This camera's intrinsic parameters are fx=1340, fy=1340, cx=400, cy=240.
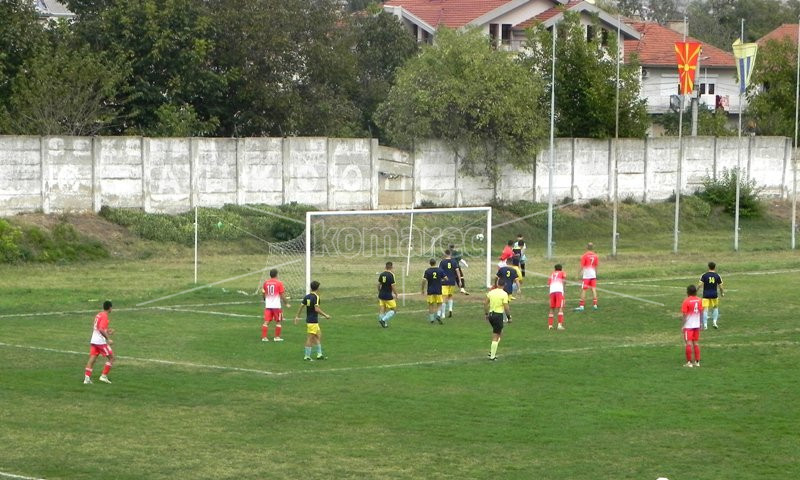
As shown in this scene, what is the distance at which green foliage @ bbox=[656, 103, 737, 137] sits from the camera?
83562 mm

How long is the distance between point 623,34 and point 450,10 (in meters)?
13.3

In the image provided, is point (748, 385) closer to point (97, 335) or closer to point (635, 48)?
point (97, 335)

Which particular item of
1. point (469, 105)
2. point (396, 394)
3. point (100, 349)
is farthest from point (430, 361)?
point (469, 105)

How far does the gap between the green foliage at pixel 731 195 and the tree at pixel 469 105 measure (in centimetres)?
1144

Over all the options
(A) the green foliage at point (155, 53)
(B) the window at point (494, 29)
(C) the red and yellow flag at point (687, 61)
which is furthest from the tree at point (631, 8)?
(C) the red and yellow flag at point (687, 61)

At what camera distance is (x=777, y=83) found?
83375mm

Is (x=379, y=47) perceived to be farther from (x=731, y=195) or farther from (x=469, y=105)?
(x=731, y=195)

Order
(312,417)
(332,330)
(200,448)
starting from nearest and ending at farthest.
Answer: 1. (200,448)
2. (312,417)
3. (332,330)

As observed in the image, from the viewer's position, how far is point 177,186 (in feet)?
195

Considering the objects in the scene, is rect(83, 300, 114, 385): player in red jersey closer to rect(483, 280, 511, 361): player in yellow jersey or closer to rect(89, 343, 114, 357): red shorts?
rect(89, 343, 114, 357): red shorts

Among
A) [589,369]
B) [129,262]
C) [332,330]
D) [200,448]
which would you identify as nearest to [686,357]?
[589,369]

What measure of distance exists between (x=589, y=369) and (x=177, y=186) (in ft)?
106

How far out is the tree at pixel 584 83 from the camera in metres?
72.7

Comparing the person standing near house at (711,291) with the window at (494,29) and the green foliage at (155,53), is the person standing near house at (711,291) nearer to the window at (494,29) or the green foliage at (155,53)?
the green foliage at (155,53)
